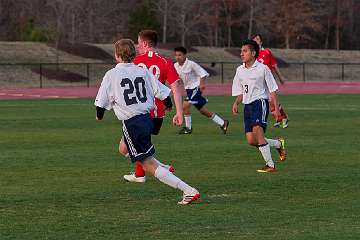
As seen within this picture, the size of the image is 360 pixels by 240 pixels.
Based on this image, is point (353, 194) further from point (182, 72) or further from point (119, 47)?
point (182, 72)

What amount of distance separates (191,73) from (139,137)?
38.5ft

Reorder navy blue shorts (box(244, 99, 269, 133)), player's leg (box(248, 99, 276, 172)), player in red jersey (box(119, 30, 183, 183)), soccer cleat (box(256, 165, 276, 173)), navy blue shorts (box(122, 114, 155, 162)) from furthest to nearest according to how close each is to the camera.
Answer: navy blue shorts (box(244, 99, 269, 133)) < player's leg (box(248, 99, 276, 172)) < soccer cleat (box(256, 165, 276, 173)) < player in red jersey (box(119, 30, 183, 183)) < navy blue shorts (box(122, 114, 155, 162))

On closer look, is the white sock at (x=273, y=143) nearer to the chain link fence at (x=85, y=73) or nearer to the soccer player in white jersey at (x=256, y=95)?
the soccer player in white jersey at (x=256, y=95)

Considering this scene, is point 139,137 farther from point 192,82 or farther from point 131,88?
point 192,82

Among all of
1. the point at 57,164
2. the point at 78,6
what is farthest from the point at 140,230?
the point at 78,6

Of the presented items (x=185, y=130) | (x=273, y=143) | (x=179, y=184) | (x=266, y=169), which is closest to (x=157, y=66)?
(x=266, y=169)

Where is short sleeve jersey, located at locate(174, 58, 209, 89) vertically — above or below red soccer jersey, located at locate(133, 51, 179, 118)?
below

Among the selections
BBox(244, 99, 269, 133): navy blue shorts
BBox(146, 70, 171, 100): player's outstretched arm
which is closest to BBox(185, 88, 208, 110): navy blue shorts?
BBox(244, 99, 269, 133): navy blue shorts

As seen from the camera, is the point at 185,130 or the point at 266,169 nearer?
the point at 266,169

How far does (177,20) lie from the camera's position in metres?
76.4

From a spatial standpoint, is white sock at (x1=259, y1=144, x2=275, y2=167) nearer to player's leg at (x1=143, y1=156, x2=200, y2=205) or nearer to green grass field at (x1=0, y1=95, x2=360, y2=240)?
green grass field at (x1=0, y1=95, x2=360, y2=240)

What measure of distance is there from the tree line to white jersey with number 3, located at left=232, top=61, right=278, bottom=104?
49.9m

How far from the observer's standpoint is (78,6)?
223 ft

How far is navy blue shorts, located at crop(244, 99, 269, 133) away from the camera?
14151 mm
